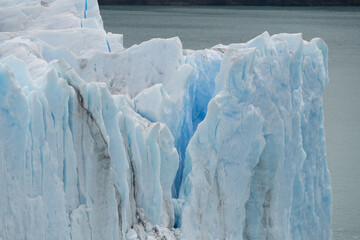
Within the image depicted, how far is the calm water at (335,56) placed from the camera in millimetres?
15320

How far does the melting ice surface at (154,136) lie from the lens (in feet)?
19.7

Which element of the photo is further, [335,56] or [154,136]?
[335,56]

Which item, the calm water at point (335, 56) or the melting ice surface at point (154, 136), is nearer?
the melting ice surface at point (154, 136)

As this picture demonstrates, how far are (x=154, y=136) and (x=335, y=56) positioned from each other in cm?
3001

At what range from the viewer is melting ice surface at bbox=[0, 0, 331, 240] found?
5996mm

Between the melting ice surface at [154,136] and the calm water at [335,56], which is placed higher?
the melting ice surface at [154,136]

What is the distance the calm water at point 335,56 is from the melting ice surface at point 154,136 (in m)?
5.04

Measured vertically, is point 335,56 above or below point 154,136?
below

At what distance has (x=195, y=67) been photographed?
28.0 feet

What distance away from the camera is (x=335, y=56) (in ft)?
117

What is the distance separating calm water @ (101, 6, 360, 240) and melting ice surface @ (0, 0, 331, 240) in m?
5.04

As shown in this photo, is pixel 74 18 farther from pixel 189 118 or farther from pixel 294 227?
pixel 294 227

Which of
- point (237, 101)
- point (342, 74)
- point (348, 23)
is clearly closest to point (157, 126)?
point (237, 101)

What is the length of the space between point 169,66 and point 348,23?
52089 mm
